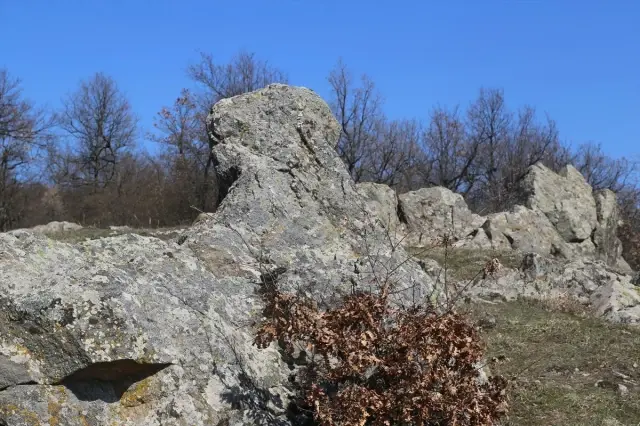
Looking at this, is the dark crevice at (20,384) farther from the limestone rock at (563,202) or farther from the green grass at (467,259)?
the limestone rock at (563,202)

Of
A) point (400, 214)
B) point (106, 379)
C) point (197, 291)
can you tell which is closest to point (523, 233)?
point (400, 214)

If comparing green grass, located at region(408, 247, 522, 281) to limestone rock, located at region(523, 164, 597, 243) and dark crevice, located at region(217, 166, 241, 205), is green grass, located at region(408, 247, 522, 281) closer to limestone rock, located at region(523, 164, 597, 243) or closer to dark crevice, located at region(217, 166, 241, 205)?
limestone rock, located at region(523, 164, 597, 243)

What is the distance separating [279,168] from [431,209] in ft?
51.6

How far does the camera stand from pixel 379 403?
4941 mm

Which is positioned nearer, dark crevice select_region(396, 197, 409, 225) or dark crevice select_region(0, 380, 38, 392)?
dark crevice select_region(0, 380, 38, 392)

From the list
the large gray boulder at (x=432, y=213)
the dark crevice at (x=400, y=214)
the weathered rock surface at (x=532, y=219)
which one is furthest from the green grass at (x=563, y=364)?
the dark crevice at (x=400, y=214)

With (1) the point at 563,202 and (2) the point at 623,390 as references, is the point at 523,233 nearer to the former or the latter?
(1) the point at 563,202

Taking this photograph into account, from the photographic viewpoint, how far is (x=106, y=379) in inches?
192

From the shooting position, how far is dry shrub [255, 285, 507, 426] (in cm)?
500

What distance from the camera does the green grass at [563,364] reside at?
6.47 metres

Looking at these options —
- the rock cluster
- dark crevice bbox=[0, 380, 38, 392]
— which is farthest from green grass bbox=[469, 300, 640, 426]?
dark crevice bbox=[0, 380, 38, 392]

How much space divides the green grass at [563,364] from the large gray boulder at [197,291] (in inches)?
55.3

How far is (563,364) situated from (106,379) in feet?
15.8

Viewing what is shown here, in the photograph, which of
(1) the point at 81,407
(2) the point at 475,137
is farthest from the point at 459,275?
(2) the point at 475,137
